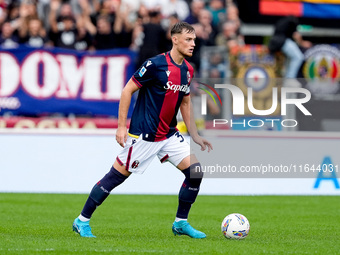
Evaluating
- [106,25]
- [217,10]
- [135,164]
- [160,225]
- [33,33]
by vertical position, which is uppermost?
[217,10]

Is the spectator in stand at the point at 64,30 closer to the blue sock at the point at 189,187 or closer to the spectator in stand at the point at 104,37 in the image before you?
the spectator in stand at the point at 104,37

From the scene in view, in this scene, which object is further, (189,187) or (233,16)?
(233,16)

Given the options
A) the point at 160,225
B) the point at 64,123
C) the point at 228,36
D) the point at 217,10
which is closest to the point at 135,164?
the point at 160,225

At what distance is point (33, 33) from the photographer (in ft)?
51.2

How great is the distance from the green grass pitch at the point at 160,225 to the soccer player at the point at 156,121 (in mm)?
639

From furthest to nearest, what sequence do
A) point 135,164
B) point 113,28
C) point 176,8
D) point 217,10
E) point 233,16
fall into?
point 217,10, point 176,8, point 233,16, point 113,28, point 135,164

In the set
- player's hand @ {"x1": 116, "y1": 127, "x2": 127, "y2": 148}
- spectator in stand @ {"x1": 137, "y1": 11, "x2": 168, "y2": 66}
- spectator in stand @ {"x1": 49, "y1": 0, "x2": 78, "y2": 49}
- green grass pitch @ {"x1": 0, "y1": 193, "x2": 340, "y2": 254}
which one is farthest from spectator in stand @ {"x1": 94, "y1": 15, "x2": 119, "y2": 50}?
player's hand @ {"x1": 116, "y1": 127, "x2": 127, "y2": 148}

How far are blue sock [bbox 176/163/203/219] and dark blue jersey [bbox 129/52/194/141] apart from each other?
45 cm

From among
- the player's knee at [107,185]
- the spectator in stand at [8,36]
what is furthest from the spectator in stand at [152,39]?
the player's knee at [107,185]

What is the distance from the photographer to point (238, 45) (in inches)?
636

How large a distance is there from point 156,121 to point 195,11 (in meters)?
9.72

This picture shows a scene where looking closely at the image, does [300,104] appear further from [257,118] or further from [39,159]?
[39,159]

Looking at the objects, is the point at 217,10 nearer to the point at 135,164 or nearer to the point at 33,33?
the point at 33,33

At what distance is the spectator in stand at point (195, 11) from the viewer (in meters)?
17.2
